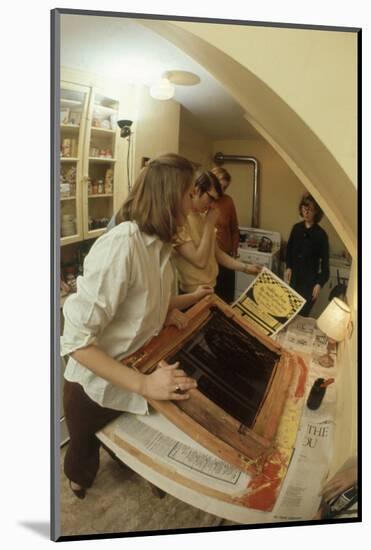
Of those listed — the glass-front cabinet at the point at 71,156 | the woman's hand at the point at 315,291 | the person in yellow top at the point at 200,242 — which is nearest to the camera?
the glass-front cabinet at the point at 71,156

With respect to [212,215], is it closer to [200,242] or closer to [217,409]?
[200,242]

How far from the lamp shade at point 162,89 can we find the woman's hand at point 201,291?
0.57m

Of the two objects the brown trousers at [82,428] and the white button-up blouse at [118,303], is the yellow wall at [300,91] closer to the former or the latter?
the white button-up blouse at [118,303]

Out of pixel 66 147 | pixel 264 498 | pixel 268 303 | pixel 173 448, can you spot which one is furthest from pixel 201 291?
pixel 264 498

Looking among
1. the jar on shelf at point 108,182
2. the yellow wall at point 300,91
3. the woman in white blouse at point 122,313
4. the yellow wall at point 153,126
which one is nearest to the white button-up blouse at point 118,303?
the woman in white blouse at point 122,313

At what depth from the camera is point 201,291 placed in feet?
5.56

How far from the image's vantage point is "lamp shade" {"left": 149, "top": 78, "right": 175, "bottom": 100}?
1.60 metres

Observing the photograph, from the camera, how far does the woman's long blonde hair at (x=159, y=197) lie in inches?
62.9

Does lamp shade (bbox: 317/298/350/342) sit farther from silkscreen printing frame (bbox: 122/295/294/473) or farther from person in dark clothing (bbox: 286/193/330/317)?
silkscreen printing frame (bbox: 122/295/294/473)

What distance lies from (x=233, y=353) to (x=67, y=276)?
562 millimetres

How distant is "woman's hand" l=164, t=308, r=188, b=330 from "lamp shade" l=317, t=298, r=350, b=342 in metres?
0.44

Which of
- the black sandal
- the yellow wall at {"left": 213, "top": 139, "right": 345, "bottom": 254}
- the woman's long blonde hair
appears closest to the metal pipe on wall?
the yellow wall at {"left": 213, "top": 139, "right": 345, "bottom": 254}

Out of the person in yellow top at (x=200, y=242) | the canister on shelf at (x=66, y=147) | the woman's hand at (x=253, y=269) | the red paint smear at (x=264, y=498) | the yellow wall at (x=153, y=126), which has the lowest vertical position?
the red paint smear at (x=264, y=498)

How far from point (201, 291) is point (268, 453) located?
546mm
